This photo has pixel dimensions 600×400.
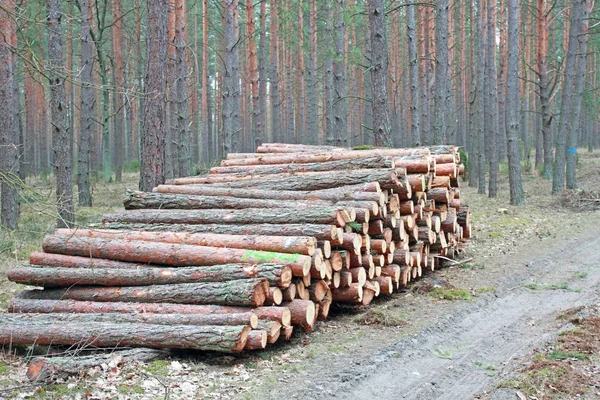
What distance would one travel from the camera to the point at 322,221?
766 centimetres

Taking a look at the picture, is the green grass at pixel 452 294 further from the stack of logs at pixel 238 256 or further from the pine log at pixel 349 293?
the pine log at pixel 349 293

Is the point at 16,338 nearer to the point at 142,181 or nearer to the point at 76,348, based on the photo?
the point at 76,348

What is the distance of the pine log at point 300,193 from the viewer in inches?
336

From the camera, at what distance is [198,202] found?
8859 mm

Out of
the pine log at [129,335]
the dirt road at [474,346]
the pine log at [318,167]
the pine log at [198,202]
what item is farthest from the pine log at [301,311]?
the pine log at [318,167]

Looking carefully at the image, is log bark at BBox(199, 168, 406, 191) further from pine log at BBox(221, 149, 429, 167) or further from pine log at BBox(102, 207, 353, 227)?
pine log at BBox(102, 207, 353, 227)

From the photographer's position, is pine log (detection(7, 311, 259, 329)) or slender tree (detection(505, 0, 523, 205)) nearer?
pine log (detection(7, 311, 259, 329))

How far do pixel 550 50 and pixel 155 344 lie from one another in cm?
3697

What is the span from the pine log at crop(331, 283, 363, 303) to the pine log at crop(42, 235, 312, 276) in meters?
1.06

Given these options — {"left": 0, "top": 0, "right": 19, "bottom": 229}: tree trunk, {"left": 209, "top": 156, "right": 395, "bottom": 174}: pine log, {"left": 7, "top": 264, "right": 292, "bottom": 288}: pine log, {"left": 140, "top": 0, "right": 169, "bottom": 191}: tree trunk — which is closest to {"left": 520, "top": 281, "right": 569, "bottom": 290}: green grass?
{"left": 209, "top": 156, "right": 395, "bottom": 174}: pine log

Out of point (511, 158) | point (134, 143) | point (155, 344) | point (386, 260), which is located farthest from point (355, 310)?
point (134, 143)

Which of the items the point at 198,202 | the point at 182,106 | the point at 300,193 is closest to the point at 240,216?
the point at 198,202

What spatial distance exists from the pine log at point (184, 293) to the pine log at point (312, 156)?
169 inches

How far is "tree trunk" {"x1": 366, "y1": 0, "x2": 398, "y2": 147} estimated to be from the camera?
45.9ft
